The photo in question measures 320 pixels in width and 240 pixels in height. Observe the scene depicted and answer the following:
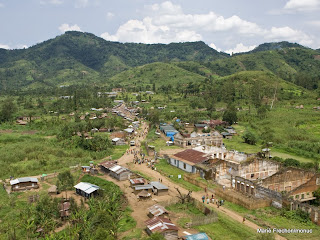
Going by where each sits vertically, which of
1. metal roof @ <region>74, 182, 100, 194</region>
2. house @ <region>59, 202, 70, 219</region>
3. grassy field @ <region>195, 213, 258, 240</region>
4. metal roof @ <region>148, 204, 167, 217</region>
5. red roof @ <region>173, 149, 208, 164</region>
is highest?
red roof @ <region>173, 149, 208, 164</region>

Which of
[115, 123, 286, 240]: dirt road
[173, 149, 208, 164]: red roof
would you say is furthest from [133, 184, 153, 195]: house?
[173, 149, 208, 164]: red roof

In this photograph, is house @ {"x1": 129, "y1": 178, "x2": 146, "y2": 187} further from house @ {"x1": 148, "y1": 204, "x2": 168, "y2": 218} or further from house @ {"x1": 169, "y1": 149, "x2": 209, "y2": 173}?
house @ {"x1": 148, "y1": 204, "x2": 168, "y2": 218}

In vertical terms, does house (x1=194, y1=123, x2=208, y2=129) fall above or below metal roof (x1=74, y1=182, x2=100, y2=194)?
above

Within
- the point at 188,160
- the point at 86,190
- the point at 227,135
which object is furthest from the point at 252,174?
the point at 227,135

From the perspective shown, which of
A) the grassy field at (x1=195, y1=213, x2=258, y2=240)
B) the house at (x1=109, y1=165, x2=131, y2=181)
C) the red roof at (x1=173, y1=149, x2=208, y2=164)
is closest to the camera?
the grassy field at (x1=195, y1=213, x2=258, y2=240)

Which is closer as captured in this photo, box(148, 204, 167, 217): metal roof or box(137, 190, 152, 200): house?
box(148, 204, 167, 217): metal roof

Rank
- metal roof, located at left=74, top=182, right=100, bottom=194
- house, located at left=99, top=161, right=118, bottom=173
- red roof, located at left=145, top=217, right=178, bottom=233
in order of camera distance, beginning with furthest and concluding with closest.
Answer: house, located at left=99, top=161, right=118, bottom=173 < metal roof, located at left=74, top=182, right=100, bottom=194 < red roof, located at left=145, top=217, right=178, bottom=233

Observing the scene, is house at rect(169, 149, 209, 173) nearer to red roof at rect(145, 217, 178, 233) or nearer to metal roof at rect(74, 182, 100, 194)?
metal roof at rect(74, 182, 100, 194)
